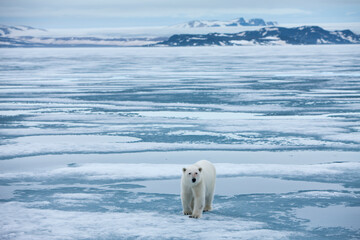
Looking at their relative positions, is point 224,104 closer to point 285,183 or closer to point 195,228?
point 285,183

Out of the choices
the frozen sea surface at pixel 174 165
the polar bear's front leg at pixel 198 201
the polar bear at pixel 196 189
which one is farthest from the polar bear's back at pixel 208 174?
the frozen sea surface at pixel 174 165

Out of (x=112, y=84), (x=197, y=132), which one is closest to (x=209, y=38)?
(x=112, y=84)

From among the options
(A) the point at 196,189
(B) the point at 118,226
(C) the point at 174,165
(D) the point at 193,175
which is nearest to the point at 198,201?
(A) the point at 196,189

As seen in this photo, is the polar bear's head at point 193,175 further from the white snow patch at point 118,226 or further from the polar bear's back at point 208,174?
the white snow patch at point 118,226

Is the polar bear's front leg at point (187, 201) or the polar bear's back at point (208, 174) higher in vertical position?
the polar bear's back at point (208, 174)

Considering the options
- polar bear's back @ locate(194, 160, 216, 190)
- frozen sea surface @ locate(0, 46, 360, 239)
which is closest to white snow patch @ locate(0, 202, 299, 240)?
frozen sea surface @ locate(0, 46, 360, 239)

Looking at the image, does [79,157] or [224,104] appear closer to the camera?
[79,157]

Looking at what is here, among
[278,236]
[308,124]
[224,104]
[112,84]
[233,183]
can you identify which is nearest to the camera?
[278,236]
